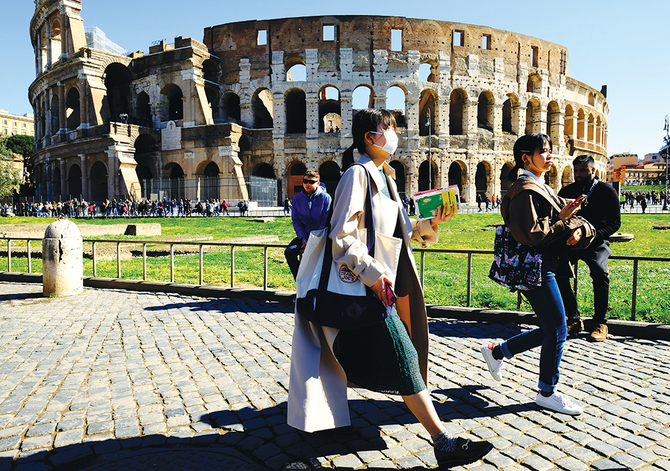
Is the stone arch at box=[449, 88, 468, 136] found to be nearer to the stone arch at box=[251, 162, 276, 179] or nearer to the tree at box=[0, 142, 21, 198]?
the stone arch at box=[251, 162, 276, 179]

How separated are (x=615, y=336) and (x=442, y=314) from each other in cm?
190

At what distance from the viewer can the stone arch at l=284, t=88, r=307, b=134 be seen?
40116 mm

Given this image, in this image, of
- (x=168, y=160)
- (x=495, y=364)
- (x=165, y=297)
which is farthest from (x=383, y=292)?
(x=168, y=160)

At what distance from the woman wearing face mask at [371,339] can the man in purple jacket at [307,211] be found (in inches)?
103

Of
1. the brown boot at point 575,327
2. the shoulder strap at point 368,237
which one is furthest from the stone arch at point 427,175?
the shoulder strap at point 368,237

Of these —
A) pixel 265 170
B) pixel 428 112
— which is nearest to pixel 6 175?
pixel 265 170

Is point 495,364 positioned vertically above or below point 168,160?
A: below

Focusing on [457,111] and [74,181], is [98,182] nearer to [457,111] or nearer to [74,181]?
[74,181]

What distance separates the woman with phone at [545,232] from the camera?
3002 mm

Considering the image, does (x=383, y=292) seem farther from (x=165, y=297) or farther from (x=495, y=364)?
(x=165, y=297)

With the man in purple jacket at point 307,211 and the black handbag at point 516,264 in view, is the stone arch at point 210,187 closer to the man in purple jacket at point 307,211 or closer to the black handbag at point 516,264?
the man in purple jacket at point 307,211

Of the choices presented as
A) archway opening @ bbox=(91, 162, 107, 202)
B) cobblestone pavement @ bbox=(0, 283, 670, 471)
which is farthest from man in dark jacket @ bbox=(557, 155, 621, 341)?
archway opening @ bbox=(91, 162, 107, 202)

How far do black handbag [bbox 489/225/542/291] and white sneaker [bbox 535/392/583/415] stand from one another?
77 centimetres

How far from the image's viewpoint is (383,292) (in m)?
2.27
